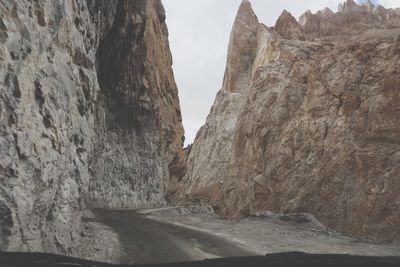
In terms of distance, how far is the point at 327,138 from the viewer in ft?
107

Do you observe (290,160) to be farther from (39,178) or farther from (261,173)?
(39,178)

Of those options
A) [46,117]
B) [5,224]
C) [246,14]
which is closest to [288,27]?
[246,14]

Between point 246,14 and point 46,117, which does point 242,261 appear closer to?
point 46,117

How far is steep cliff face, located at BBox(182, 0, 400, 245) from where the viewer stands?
27.4 metres

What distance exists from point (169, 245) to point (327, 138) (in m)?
21.2

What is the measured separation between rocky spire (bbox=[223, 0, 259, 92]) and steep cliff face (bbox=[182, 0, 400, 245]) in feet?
109

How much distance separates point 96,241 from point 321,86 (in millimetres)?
27184

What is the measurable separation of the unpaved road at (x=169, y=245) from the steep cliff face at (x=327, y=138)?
43.5 feet

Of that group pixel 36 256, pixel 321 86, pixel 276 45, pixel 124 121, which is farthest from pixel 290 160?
pixel 36 256

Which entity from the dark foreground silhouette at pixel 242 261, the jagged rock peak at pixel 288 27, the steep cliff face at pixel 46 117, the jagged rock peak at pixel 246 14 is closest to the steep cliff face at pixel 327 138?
the steep cliff face at pixel 46 117

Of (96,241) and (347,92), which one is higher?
(347,92)

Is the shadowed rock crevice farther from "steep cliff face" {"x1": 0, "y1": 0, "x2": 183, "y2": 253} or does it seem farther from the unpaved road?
the unpaved road

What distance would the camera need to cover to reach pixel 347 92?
33.1 meters

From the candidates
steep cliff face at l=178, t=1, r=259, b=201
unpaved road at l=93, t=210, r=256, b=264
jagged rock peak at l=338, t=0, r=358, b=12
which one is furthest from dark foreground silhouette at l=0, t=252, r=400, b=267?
jagged rock peak at l=338, t=0, r=358, b=12
